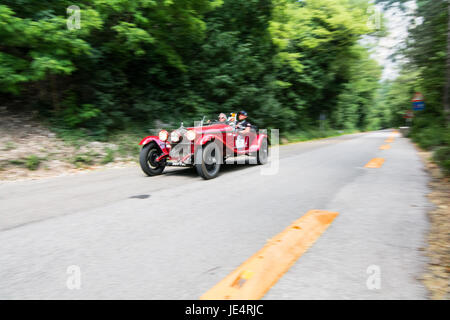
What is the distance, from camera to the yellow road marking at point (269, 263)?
2268 millimetres

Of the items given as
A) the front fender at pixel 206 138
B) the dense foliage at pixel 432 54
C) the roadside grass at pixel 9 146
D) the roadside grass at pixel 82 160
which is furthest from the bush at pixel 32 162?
the dense foliage at pixel 432 54

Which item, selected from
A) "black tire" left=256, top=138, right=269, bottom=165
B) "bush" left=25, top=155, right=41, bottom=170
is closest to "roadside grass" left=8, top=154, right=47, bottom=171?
"bush" left=25, top=155, right=41, bottom=170

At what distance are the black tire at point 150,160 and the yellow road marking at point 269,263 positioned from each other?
402 cm

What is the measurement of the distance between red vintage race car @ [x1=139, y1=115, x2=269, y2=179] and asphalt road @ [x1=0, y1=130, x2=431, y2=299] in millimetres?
514

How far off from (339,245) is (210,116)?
12159 mm

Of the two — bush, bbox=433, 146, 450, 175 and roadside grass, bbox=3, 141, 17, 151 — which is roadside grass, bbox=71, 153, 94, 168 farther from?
bush, bbox=433, 146, 450, 175

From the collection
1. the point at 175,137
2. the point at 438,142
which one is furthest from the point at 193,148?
the point at 438,142

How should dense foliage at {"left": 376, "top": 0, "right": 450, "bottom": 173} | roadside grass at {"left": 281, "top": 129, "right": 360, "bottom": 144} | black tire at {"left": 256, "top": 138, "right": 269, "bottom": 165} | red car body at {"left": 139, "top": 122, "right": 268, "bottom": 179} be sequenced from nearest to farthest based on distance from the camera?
red car body at {"left": 139, "top": 122, "right": 268, "bottom": 179}, black tire at {"left": 256, "top": 138, "right": 269, "bottom": 165}, dense foliage at {"left": 376, "top": 0, "right": 450, "bottom": 173}, roadside grass at {"left": 281, "top": 129, "right": 360, "bottom": 144}

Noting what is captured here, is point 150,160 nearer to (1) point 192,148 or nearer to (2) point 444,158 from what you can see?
(1) point 192,148

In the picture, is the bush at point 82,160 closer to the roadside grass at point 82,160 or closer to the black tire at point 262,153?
the roadside grass at point 82,160

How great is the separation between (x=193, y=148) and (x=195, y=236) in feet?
11.6

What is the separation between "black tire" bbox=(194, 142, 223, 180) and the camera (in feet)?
21.0
